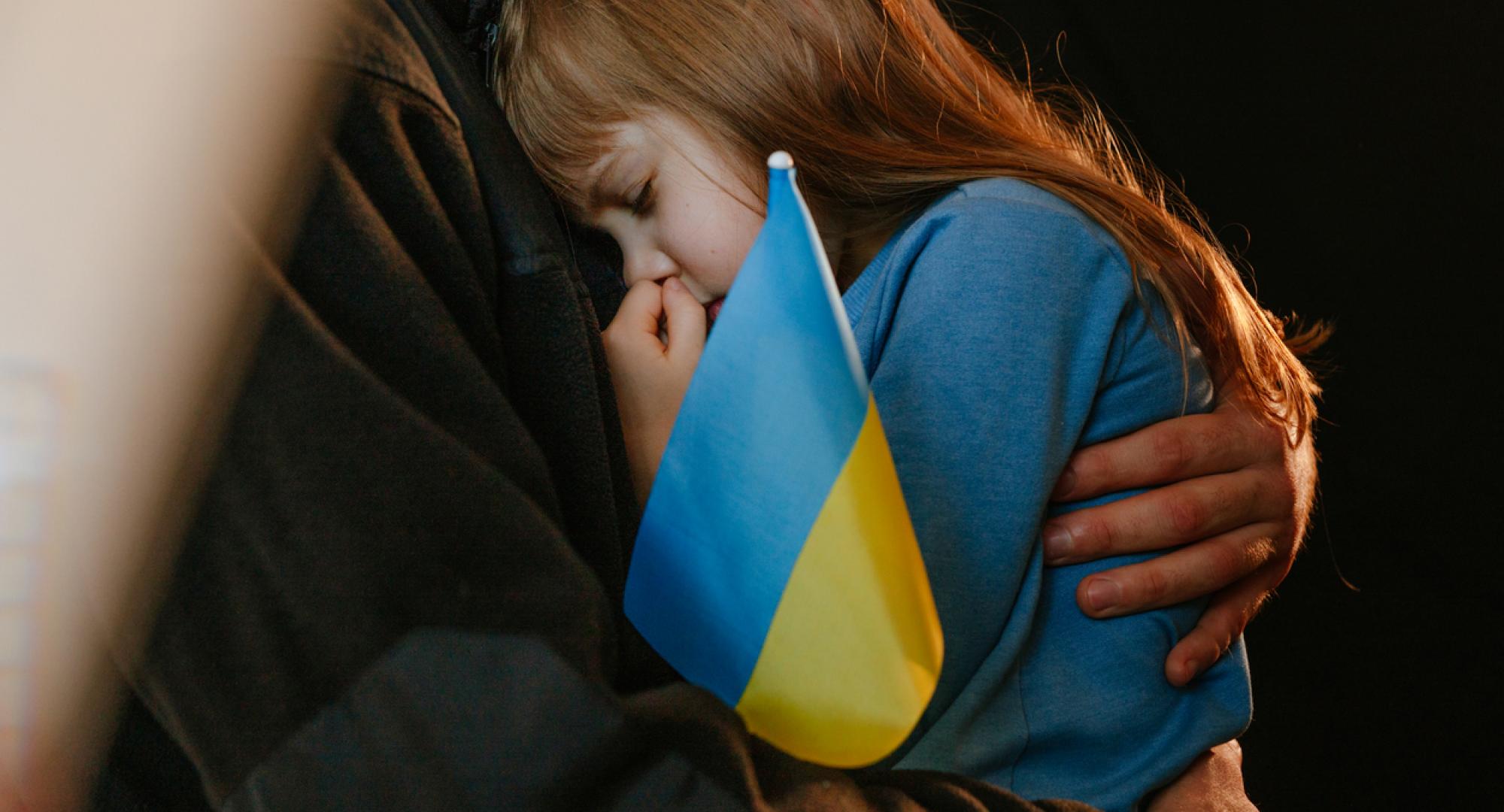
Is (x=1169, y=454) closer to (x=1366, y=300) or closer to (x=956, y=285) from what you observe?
(x=956, y=285)

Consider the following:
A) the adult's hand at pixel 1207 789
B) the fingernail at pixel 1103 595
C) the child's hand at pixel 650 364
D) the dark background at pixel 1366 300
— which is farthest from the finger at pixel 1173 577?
the dark background at pixel 1366 300

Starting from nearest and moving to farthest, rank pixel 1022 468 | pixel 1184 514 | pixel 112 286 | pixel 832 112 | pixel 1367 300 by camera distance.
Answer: pixel 112 286 < pixel 1022 468 < pixel 1184 514 < pixel 832 112 < pixel 1367 300

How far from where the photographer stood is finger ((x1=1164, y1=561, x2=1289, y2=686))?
2.50ft

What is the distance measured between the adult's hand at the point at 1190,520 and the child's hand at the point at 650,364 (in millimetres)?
275

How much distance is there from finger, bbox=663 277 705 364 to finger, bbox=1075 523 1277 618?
32 centimetres

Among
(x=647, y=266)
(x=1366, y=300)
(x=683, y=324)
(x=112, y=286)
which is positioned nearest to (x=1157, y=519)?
(x=683, y=324)

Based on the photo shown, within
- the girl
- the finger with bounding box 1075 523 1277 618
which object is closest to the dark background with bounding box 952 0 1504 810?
the girl

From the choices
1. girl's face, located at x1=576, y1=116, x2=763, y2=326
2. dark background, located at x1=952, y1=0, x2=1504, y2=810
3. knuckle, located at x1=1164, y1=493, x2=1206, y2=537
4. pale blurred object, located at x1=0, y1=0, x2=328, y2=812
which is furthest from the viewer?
dark background, located at x1=952, y1=0, x2=1504, y2=810

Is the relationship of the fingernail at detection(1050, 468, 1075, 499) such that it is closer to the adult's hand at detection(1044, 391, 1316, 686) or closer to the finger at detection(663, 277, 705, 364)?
the adult's hand at detection(1044, 391, 1316, 686)

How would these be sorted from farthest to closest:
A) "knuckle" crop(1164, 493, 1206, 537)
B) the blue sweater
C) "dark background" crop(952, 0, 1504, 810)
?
"dark background" crop(952, 0, 1504, 810) → "knuckle" crop(1164, 493, 1206, 537) → the blue sweater

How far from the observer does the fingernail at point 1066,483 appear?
0.75 metres

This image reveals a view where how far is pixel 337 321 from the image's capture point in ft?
1.43

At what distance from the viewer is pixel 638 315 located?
0.80 metres

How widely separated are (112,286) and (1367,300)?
4.99ft
